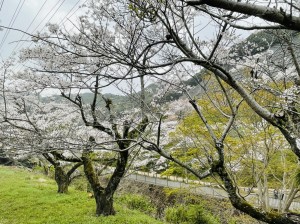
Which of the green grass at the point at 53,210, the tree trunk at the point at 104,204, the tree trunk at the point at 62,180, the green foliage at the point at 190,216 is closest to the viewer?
the green grass at the point at 53,210

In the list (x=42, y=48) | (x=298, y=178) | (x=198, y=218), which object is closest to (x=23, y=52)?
(x=42, y=48)

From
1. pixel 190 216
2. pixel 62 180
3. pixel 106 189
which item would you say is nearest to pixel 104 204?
pixel 106 189

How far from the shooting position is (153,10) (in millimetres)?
3043

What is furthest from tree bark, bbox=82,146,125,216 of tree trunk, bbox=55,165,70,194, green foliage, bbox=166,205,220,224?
tree trunk, bbox=55,165,70,194

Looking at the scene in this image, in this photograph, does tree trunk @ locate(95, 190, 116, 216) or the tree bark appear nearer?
the tree bark

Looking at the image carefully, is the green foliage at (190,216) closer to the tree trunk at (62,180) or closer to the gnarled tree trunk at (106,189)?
the gnarled tree trunk at (106,189)

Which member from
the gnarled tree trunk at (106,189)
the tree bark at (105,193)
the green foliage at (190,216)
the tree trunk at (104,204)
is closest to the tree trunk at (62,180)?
the gnarled tree trunk at (106,189)

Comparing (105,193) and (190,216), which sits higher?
(105,193)

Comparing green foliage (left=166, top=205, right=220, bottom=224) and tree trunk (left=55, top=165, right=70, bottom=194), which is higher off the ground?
tree trunk (left=55, top=165, right=70, bottom=194)

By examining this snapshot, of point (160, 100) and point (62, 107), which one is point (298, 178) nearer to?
point (160, 100)

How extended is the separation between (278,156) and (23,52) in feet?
34.2

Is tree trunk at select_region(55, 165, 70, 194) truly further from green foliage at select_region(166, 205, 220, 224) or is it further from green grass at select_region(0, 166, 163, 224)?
green foliage at select_region(166, 205, 220, 224)

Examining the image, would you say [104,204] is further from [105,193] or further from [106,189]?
[106,189]

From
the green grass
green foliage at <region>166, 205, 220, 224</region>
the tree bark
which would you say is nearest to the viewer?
the green grass
